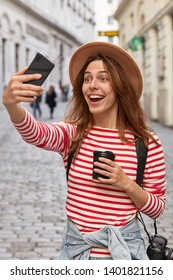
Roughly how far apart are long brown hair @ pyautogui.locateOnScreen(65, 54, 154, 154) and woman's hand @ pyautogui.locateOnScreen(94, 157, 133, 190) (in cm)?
20

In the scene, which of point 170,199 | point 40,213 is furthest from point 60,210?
point 170,199

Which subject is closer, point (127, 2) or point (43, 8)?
point (127, 2)

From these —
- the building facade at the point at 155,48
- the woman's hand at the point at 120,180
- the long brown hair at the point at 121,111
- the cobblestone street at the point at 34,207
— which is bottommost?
the cobblestone street at the point at 34,207

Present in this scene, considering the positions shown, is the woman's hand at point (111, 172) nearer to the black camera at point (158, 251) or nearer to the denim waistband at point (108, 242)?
the denim waistband at point (108, 242)

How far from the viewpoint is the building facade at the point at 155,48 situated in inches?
930

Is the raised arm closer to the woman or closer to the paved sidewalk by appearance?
the woman

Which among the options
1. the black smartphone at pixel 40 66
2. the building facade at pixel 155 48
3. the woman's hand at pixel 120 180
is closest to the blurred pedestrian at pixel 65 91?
the building facade at pixel 155 48

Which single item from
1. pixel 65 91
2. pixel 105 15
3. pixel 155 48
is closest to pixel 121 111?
pixel 155 48

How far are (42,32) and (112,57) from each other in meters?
50.1

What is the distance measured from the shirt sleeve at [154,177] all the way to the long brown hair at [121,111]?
57 mm

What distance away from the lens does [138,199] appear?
2.46 metres

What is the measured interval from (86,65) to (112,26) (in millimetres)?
90040
